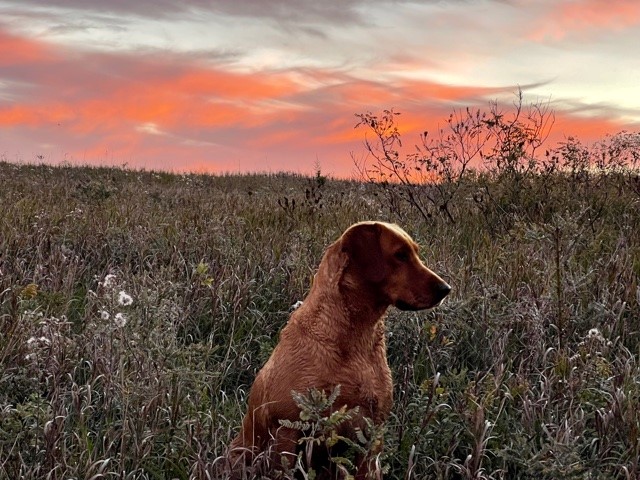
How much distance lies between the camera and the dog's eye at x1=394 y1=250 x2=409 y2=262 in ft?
9.77

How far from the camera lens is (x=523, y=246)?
6.61 m

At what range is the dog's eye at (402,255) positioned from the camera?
9.77 ft

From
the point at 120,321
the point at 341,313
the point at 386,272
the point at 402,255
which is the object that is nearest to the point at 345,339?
the point at 341,313

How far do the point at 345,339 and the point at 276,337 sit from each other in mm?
2338

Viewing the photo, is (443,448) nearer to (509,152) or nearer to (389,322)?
(389,322)

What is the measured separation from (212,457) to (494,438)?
4.98ft

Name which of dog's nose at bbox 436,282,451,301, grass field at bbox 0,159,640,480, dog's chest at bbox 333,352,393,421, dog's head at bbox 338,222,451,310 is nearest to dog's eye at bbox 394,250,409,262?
dog's head at bbox 338,222,451,310

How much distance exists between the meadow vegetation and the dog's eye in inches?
25.4

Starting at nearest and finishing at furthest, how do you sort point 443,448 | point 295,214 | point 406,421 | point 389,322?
point 443,448, point 406,421, point 389,322, point 295,214

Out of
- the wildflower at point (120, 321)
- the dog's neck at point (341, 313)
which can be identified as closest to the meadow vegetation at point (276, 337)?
the wildflower at point (120, 321)

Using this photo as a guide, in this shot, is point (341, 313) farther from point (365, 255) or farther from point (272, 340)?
point (272, 340)

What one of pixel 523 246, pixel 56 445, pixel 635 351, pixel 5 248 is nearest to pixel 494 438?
pixel 635 351

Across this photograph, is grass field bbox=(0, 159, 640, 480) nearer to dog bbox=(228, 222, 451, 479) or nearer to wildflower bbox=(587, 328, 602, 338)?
wildflower bbox=(587, 328, 602, 338)

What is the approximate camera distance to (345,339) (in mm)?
2863
